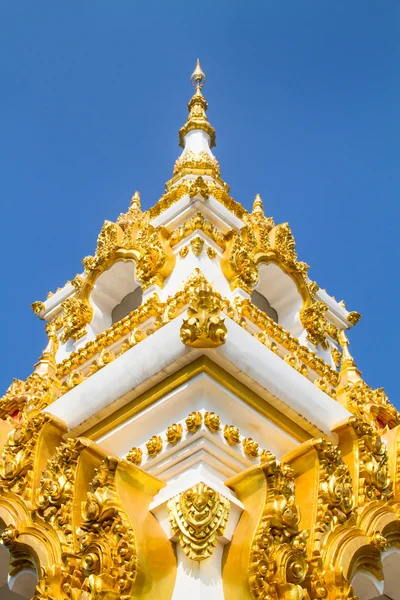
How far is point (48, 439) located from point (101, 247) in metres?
4.85

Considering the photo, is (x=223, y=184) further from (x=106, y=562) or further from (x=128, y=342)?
(x=106, y=562)

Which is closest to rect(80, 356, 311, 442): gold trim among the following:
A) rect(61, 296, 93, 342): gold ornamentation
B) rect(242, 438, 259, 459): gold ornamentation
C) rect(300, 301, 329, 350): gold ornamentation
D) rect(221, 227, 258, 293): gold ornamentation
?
rect(242, 438, 259, 459): gold ornamentation

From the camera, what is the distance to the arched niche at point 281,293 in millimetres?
12375

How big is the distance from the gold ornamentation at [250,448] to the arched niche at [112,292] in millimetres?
4897

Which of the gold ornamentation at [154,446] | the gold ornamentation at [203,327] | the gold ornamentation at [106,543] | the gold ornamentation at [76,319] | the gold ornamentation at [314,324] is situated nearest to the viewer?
the gold ornamentation at [106,543]

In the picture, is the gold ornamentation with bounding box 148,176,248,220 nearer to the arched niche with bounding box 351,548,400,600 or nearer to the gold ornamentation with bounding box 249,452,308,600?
the arched niche with bounding box 351,548,400,600

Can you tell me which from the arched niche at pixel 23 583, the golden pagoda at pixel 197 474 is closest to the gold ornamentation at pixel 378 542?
the golden pagoda at pixel 197 474

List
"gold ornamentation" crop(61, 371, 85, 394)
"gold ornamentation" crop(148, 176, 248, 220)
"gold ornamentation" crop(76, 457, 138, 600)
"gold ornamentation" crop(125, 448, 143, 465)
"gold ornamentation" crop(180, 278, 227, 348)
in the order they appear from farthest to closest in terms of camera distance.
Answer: "gold ornamentation" crop(148, 176, 248, 220), "gold ornamentation" crop(61, 371, 85, 394), "gold ornamentation" crop(125, 448, 143, 465), "gold ornamentation" crop(180, 278, 227, 348), "gold ornamentation" crop(76, 457, 138, 600)

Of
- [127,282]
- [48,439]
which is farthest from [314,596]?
[127,282]

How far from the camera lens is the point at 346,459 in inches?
318

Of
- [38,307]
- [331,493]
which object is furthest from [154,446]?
[38,307]

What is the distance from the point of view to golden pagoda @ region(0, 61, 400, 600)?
21.3 ft

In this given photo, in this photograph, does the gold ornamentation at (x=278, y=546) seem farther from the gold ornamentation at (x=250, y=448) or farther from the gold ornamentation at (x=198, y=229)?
the gold ornamentation at (x=198, y=229)

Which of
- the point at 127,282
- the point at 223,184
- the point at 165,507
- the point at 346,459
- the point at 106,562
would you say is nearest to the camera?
the point at 106,562
